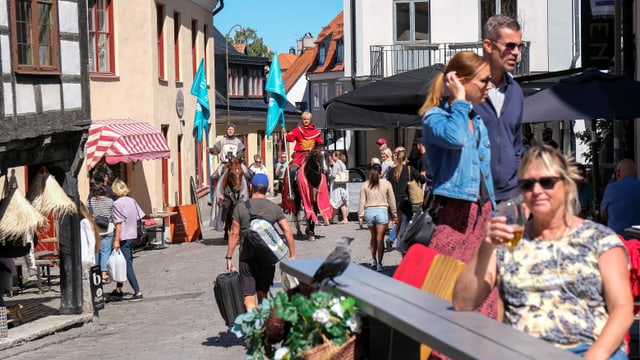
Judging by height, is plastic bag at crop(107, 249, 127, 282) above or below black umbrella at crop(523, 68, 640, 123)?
below

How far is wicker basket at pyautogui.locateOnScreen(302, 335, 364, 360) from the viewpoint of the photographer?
559 cm

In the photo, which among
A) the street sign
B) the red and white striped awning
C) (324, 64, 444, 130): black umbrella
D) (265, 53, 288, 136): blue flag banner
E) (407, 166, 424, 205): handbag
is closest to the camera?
(324, 64, 444, 130): black umbrella

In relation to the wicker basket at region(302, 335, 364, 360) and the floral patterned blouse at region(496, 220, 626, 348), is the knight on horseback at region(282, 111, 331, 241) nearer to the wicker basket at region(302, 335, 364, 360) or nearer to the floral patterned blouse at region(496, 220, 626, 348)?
the wicker basket at region(302, 335, 364, 360)

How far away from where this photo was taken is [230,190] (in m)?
24.2

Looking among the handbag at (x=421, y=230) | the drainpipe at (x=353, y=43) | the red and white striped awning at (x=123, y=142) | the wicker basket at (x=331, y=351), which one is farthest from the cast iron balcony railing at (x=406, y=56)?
the wicker basket at (x=331, y=351)

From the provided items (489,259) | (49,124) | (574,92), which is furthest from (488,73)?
(49,124)

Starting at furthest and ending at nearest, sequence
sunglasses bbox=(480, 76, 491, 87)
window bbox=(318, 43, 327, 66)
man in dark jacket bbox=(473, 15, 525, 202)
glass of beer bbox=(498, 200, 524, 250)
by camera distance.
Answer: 1. window bbox=(318, 43, 327, 66)
2. man in dark jacket bbox=(473, 15, 525, 202)
3. sunglasses bbox=(480, 76, 491, 87)
4. glass of beer bbox=(498, 200, 524, 250)

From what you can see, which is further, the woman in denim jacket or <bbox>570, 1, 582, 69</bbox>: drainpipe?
<bbox>570, 1, 582, 69</bbox>: drainpipe

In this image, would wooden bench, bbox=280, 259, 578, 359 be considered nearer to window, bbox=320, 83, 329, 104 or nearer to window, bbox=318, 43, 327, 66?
window, bbox=318, 43, 327, 66

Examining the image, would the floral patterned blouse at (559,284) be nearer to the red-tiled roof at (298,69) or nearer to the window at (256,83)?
the window at (256,83)

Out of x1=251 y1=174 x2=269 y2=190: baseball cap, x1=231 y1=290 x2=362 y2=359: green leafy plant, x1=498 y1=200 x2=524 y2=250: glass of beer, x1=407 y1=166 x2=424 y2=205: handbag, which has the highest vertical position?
x1=498 y1=200 x2=524 y2=250: glass of beer

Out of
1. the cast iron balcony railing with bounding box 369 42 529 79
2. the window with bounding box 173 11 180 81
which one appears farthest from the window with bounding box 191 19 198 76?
the cast iron balcony railing with bounding box 369 42 529 79

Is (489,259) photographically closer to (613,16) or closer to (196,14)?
(613,16)

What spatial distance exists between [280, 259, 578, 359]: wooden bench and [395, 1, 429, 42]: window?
Answer: 3184 cm
